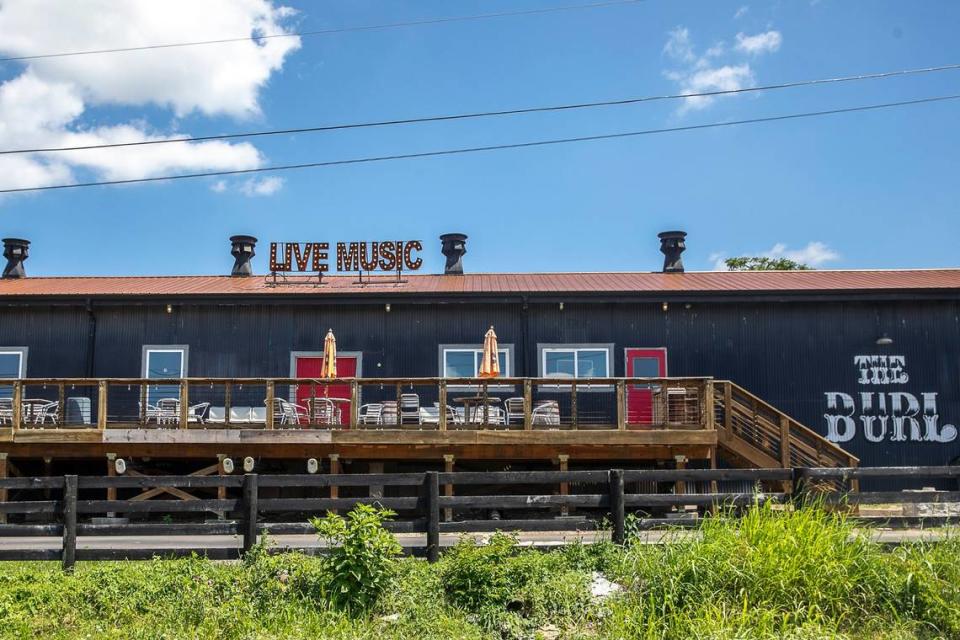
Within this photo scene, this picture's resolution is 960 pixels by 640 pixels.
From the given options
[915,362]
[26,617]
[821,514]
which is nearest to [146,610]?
[26,617]

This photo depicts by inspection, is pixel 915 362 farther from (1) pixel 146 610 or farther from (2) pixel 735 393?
(1) pixel 146 610

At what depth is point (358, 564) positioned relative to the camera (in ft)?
26.6

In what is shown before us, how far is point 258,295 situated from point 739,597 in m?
13.5

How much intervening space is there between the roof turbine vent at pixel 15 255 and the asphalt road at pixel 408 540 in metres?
12.2

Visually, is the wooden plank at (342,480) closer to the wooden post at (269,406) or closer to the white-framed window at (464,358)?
the wooden post at (269,406)

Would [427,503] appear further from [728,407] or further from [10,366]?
[10,366]

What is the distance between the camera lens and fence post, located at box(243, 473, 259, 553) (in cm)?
944

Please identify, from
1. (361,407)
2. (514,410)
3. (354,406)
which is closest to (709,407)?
(514,410)

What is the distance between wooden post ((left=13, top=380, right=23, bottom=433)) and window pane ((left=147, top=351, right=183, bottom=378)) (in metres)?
3.44

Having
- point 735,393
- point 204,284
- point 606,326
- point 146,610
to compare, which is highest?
point 204,284

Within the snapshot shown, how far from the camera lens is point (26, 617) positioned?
26.0 feet

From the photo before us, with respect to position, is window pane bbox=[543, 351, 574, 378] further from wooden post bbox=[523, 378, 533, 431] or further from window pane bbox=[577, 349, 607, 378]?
wooden post bbox=[523, 378, 533, 431]

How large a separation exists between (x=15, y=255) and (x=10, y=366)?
5.31 meters

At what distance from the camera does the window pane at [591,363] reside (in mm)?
18688
